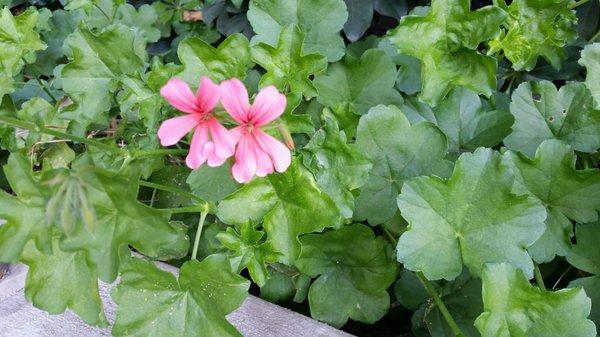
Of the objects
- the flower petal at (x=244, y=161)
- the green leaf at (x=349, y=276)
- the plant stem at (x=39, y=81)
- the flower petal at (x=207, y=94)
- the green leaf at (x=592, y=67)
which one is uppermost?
the flower petal at (x=207, y=94)

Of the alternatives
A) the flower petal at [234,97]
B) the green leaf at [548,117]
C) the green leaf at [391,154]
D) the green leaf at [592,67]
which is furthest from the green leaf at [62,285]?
the green leaf at [592,67]

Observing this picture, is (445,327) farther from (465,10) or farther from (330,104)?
(465,10)

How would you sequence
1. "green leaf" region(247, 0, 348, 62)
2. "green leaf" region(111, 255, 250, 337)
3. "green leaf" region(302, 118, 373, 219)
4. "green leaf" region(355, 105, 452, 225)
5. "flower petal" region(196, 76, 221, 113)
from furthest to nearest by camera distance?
"green leaf" region(247, 0, 348, 62) → "green leaf" region(355, 105, 452, 225) → "green leaf" region(302, 118, 373, 219) → "green leaf" region(111, 255, 250, 337) → "flower petal" region(196, 76, 221, 113)

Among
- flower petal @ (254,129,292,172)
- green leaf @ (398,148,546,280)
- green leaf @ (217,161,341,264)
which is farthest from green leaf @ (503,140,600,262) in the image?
flower petal @ (254,129,292,172)

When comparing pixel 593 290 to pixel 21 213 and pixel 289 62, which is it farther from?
pixel 21 213

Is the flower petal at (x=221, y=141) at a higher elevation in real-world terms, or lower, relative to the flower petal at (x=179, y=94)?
lower

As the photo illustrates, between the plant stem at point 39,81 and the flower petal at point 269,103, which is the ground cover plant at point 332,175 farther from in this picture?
the plant stem at point 39,81

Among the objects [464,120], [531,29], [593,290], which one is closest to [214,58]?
[464,120]

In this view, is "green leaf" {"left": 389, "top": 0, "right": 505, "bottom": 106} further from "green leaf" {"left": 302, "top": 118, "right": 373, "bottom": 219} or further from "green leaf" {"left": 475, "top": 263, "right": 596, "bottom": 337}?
"green leaf" {"left": 475, "top": 263, "right": 596, "bottom": 337}
